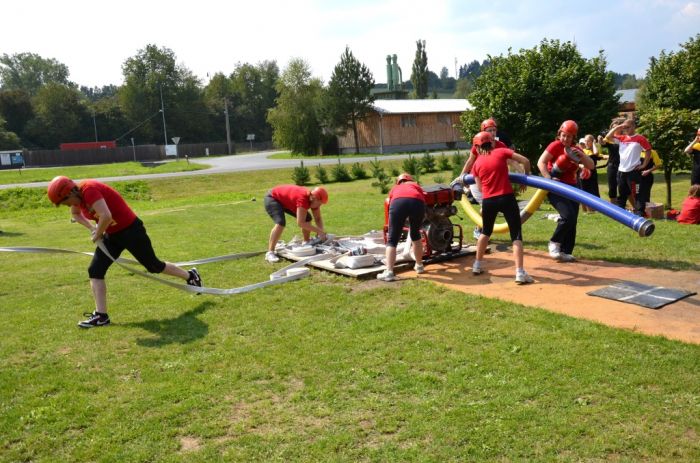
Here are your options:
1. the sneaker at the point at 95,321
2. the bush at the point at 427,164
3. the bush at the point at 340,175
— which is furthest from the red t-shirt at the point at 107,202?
the bush at the point at 427,164

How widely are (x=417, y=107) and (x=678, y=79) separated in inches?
1291

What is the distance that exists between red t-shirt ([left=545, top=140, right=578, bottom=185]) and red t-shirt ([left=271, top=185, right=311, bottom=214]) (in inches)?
145

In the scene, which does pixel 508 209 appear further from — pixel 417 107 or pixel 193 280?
pixel 417 107

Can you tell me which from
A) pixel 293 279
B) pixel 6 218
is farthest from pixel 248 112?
pixel 293 279

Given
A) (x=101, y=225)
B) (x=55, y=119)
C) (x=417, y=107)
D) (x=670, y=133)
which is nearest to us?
(x=101, y=225)

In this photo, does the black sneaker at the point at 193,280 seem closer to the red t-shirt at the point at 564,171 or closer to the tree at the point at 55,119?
the red t-shirt at the point at 564,171

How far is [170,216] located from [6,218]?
29.9ft

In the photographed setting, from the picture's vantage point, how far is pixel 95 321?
6742mm

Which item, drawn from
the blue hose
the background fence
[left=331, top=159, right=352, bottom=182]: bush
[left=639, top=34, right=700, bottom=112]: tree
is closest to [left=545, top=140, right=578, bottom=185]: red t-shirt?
the blue hose

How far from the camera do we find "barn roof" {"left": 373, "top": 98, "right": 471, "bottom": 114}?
53.7m

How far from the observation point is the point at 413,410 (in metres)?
4.25

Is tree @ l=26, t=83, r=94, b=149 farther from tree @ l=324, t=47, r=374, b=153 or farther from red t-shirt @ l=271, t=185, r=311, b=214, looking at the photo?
red t-shirt @ l=271, t=185, r=311, b=214

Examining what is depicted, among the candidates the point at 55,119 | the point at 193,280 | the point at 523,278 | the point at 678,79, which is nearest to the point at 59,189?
the point at 193,280

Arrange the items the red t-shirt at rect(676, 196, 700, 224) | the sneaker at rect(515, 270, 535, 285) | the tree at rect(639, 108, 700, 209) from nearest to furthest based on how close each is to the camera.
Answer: the sneaker at rect(515, 270, 535, 285) < the red t-shirt at rect(676, 196, 700, 224) < the tree at rect(639, 108, 700, 209)
